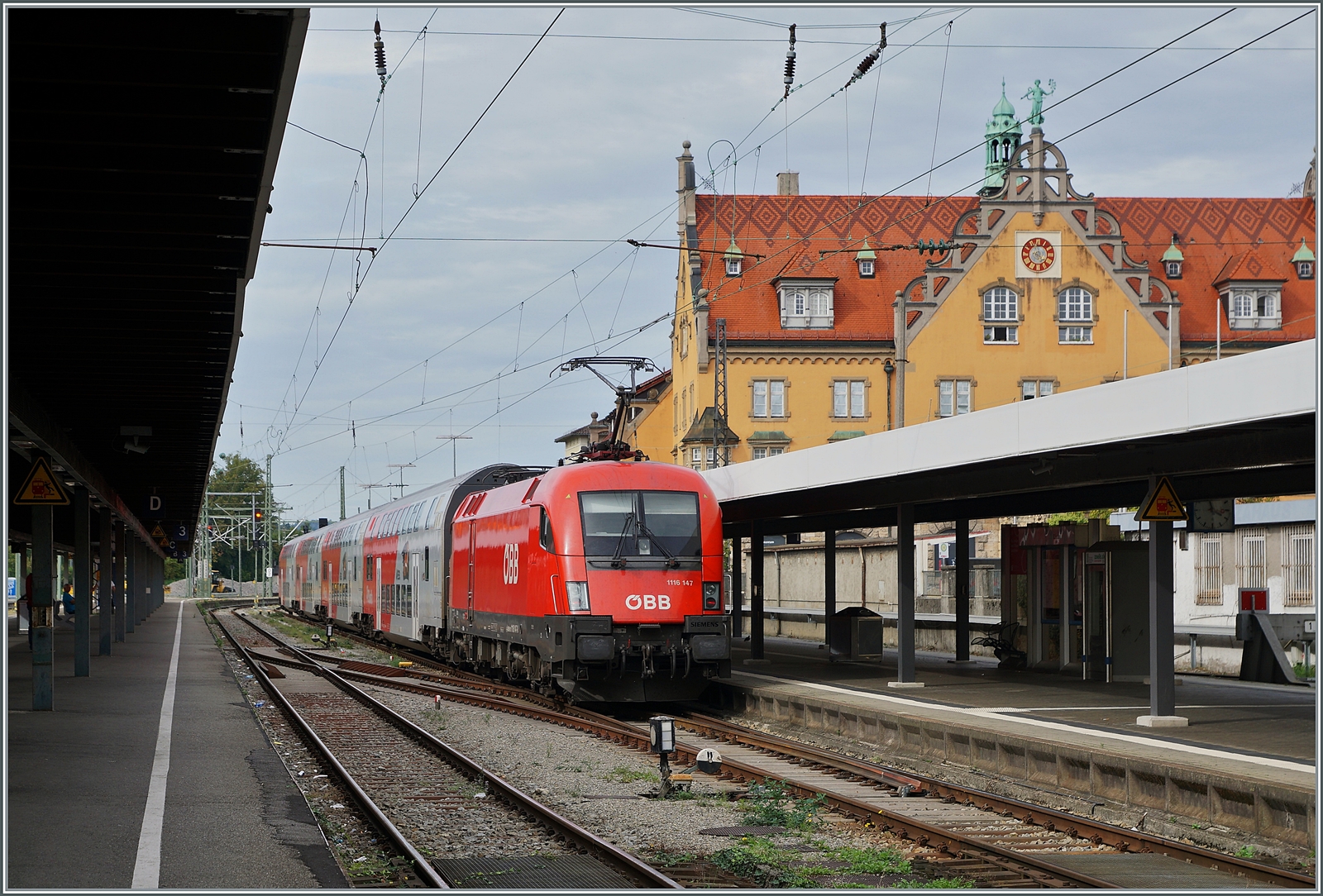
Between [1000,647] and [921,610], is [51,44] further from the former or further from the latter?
[921,610]

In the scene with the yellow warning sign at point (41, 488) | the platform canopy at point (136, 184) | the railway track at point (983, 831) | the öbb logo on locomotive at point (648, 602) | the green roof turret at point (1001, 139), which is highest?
the green roof turret at point (1001, 139)

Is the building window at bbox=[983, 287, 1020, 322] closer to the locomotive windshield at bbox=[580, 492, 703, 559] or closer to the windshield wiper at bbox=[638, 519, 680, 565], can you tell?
the locomotive windshield at bbox=[580, 492, 703, 559]

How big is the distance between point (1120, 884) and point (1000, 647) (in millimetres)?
16004

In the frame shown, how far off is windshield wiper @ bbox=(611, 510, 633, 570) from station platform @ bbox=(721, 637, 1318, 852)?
2716 mm

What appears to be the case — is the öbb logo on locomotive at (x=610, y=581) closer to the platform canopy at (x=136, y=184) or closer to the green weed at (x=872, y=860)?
the platform canopy at (x=136, y=184)

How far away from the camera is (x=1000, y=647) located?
24703mm

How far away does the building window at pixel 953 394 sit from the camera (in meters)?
57.9

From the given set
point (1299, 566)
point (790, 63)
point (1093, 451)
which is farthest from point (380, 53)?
point (1299, 566)

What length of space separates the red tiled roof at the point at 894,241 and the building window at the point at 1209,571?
3019 cm

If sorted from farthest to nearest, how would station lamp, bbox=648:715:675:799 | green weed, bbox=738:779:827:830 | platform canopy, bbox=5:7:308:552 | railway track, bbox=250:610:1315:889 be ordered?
station lamp, bbox=648:715:675:799 < green weed, bbox=738:779:827:830 < railway track, bbox=250:610:1315:889 < platform canopy, bbox=5:7:308:552

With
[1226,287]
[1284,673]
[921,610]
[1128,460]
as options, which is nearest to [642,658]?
[1128,460]

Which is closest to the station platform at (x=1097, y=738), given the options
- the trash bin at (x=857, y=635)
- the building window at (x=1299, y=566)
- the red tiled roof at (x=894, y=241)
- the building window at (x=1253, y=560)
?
the trash bin at (x=857, y=635)

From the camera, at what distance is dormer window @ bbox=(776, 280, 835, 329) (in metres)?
60.3

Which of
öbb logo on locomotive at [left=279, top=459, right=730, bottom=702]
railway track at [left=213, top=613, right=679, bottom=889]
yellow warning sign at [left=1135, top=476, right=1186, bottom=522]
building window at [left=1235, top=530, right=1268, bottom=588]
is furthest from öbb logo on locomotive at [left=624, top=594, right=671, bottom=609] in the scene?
building window at [left=1235, top=530, right=1268, bottom=588]
